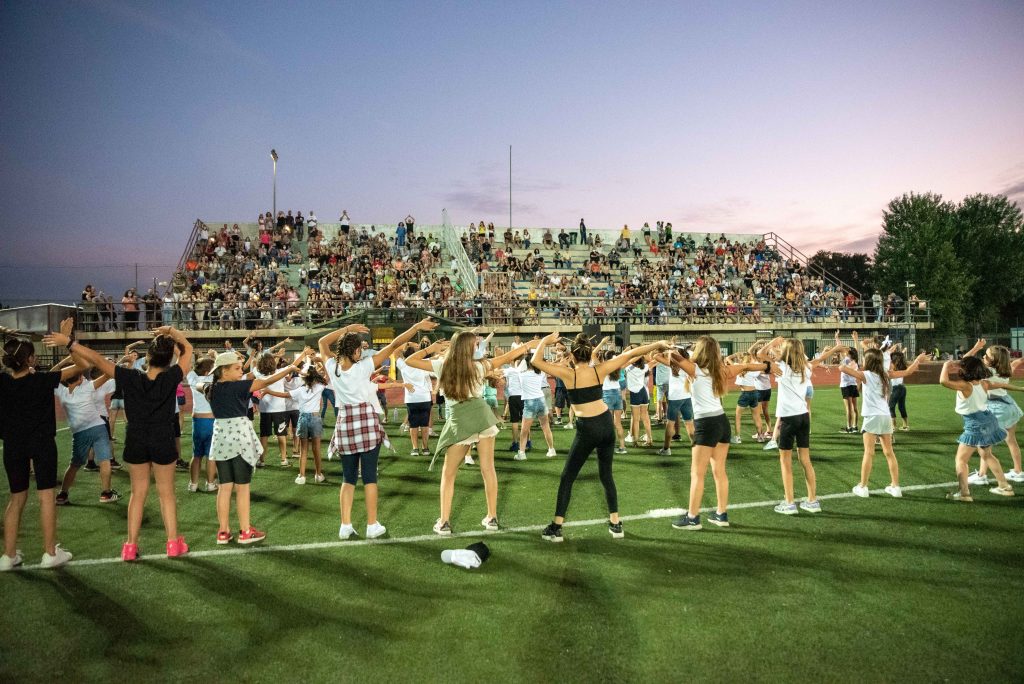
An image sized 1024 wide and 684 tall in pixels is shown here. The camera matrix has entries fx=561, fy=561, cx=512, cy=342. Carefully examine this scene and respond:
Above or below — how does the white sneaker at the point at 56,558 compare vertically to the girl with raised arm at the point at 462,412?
below

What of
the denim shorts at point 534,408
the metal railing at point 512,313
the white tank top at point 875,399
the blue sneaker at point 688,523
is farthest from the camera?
the metal railing at point 512,313

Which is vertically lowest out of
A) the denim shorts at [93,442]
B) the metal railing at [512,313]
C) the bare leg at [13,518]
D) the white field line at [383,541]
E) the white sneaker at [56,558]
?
the white field line at [383,541]

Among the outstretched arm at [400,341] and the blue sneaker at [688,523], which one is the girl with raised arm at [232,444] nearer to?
the outstretched arm at [400,341]

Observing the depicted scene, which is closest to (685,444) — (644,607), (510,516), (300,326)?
(510,516)

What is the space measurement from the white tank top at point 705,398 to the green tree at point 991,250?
56463mm

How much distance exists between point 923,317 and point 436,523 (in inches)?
1450

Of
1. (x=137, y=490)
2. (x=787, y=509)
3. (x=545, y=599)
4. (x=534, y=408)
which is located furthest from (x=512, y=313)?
(x=545, y=599)

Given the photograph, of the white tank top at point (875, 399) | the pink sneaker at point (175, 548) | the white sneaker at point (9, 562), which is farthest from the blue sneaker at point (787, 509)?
the white sneaker at point (9, 562)

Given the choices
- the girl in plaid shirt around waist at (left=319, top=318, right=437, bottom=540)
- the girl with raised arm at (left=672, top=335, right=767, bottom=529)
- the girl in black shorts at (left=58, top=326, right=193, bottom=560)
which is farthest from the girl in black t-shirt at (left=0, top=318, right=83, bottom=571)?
the girl with raised arm at (left=672, top=335, right=767, bottom=529)

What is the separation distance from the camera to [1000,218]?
4956cm

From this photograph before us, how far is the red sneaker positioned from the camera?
5887 millimetres

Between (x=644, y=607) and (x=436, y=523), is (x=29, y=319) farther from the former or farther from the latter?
(x=644, y=607)

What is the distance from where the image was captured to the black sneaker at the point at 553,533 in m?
5.77

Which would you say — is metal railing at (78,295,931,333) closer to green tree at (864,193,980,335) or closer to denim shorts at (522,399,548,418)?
denim shorts at (522,399,548,418)
